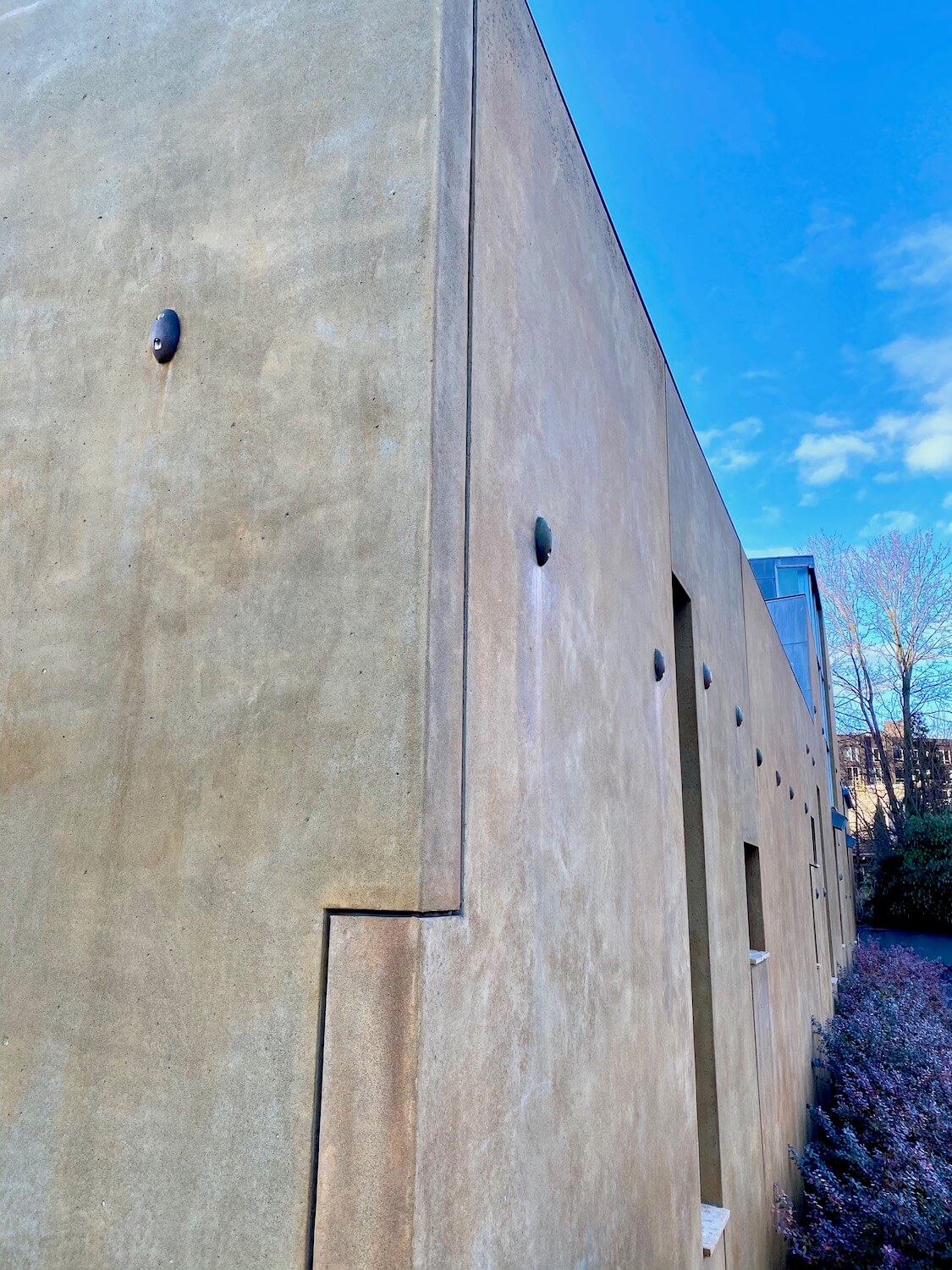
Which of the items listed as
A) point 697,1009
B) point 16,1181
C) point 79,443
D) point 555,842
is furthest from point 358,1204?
point 697,1009

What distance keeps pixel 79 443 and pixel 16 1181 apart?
1623 mm

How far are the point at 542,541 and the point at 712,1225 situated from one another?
332 centimetres

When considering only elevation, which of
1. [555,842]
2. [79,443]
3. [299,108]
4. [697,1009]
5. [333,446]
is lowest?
[697,1009]

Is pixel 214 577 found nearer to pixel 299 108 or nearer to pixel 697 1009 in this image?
pixel 299 108

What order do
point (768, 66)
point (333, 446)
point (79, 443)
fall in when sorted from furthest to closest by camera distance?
point (768, 66)
point (79, 443)
point (333, 446)

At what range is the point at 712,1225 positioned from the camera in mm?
3896

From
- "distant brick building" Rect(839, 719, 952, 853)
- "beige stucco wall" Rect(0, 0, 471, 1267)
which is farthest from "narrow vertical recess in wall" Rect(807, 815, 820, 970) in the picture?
"distant brick building" Rect(839, 719, 952, 853)

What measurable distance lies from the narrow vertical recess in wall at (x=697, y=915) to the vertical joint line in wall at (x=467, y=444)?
2.63m

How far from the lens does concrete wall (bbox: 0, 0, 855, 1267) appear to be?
1594 mm

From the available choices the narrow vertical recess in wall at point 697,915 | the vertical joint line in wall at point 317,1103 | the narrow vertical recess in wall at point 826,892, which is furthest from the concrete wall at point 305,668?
the narrow vertical recess in wall at point 826,892

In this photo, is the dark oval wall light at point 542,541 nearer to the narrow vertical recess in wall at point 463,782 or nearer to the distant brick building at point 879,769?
the narrow vertical recess in wall at point 463,782

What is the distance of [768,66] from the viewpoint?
29.5 ft

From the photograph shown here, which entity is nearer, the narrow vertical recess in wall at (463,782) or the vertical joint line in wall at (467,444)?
the narrow vertical recess in wall at (463,782)

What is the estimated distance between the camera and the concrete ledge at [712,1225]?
3.68 m
